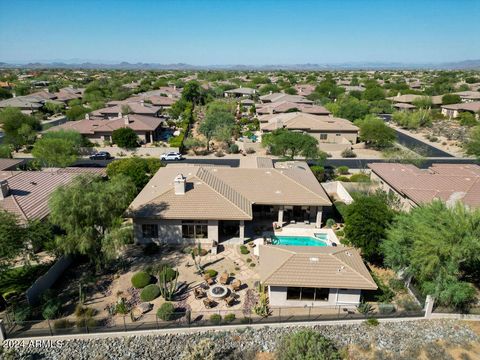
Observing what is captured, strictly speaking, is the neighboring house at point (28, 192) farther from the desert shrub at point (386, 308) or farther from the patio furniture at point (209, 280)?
the desert shrub at point (386, 308)

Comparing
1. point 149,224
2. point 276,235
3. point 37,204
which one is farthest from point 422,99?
point 37,204

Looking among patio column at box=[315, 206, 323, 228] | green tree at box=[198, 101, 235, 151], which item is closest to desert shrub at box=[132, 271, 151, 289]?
patio column at box=[315, 206, 323, 228]

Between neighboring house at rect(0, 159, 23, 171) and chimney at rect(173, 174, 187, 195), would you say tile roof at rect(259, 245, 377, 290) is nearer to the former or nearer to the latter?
chimney at rect(173, 174, 187, 195)

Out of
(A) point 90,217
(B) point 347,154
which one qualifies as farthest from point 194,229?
(B) point 347,154

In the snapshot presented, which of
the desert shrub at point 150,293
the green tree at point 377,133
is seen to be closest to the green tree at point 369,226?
the desert shrub at point 150,293

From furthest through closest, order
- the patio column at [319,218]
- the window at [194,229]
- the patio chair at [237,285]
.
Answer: the patio column at [319,218]
the window at [194,229]
the patio chair at [237,285]

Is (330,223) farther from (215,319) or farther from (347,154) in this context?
(347,154)
